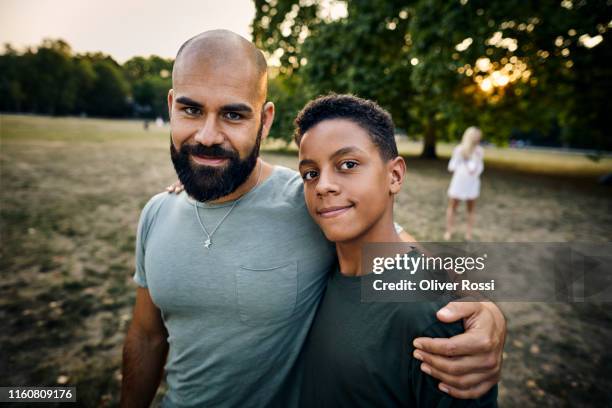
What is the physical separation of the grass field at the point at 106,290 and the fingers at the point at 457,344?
2781 millimetres

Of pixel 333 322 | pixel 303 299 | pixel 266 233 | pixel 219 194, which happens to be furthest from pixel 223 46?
pixel 333 322

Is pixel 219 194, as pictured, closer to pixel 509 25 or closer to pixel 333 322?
pixel 333 322

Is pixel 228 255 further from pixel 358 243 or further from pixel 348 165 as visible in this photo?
pixel 348 165

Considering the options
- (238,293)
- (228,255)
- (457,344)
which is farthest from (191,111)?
(457,344)

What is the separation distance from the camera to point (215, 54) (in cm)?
170

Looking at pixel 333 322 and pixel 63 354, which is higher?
pixel 333 322

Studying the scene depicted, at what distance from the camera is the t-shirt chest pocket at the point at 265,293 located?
163 centimetres

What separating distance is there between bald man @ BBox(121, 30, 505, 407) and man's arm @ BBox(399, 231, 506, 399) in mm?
708

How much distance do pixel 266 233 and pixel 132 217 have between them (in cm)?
775

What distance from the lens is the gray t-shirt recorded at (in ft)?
5.44

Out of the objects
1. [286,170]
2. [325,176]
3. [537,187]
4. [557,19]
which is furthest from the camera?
[537,187]

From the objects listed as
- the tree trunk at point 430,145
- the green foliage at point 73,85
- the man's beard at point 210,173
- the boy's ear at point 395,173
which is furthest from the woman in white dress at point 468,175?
the green foliage at point 73,85

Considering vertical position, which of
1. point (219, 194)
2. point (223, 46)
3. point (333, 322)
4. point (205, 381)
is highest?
point (223, 46)

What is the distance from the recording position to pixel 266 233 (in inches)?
68.1
